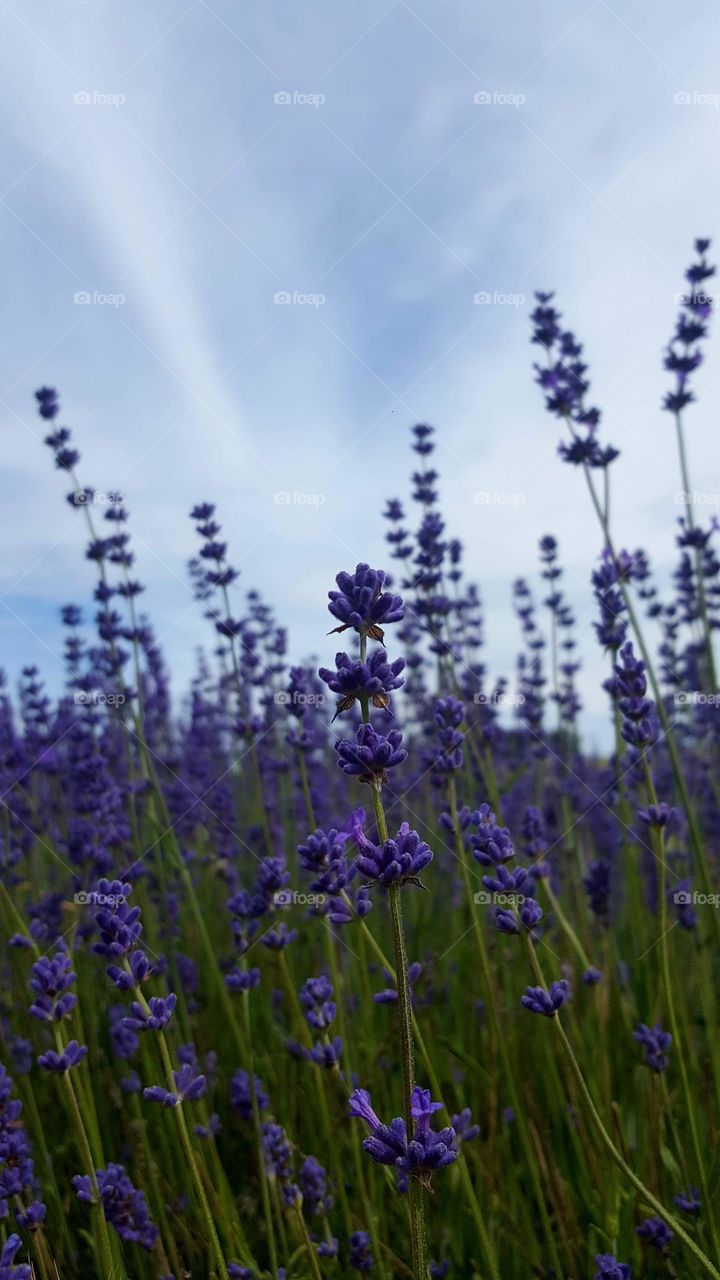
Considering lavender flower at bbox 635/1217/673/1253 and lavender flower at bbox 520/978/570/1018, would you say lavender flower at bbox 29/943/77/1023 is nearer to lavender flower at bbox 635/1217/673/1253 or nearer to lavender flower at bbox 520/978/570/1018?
lavender flower at bbox 520/978/570/1018

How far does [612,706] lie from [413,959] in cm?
160

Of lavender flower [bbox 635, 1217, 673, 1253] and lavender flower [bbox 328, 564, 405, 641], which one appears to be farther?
lavender flower [bbox 635, 1217, 673, 1253]

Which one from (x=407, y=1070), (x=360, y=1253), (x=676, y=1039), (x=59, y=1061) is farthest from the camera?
(x=676, y=1039)

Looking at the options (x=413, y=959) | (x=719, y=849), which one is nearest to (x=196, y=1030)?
(x=413, y=959)

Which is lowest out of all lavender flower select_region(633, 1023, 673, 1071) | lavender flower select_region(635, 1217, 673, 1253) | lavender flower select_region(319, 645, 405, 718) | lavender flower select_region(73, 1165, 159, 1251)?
lavender flower select_region(635, 1217, 673, 1253)

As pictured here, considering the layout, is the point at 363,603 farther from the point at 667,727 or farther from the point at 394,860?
the point at 667,727

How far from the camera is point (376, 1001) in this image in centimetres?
200

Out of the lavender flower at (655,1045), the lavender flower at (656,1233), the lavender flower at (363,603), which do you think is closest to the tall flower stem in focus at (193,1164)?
the lavender flower at (363,603)

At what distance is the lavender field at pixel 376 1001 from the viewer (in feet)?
5.97

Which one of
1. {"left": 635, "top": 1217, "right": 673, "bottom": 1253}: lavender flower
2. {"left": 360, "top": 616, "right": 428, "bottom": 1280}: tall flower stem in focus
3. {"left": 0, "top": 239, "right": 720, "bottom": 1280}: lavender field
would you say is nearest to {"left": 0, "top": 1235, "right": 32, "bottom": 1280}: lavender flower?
{"left": 0, "top": 239, "right": 720, "bottom": 1280}: lavender field

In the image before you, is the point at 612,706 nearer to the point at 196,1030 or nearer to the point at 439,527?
the point at 439,527

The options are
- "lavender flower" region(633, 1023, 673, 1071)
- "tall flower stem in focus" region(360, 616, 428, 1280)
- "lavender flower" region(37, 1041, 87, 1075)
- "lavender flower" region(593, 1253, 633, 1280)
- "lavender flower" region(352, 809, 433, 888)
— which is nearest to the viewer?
"tall flower stem in focus" region(360, 616, 428, 1280)

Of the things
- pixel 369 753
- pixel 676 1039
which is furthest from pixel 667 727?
pixel 369 753

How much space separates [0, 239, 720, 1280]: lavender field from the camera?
182cm
